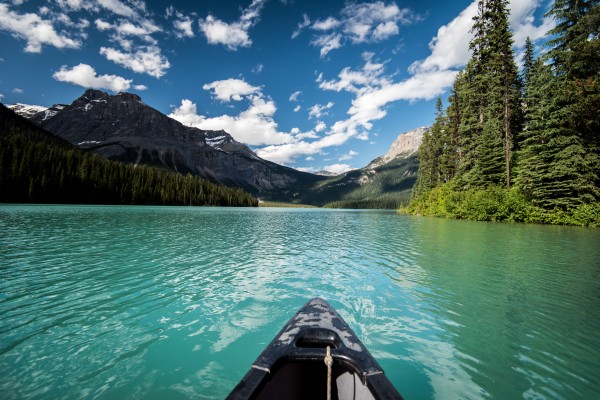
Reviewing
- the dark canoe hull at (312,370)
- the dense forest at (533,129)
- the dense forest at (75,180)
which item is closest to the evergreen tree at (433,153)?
the dense forest at (533,129)

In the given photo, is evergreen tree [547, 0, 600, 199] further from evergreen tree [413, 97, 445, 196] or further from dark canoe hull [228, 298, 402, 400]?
dark canoe hull [228, 298, 402, 400]

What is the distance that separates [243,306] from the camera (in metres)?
7.82

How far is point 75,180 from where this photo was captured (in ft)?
303

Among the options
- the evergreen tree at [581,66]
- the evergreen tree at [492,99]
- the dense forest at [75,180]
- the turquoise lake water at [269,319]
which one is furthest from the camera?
the dense forest at [75,180]

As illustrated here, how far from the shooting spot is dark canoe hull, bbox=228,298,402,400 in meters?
2.82

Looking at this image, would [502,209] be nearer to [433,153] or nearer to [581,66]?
[581,66]

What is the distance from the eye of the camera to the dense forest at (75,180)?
260 feet

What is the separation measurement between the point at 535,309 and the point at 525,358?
10.5ft

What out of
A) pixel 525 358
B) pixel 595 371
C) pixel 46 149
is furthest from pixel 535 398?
pixel 46 149

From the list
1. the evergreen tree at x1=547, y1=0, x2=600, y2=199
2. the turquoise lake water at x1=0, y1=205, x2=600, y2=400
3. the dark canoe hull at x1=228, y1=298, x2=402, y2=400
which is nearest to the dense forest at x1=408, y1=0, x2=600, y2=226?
the evergreen tree at x1=547, y1=0, x2=600, y2=199

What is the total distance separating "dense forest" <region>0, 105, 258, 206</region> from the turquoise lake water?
94.1 m

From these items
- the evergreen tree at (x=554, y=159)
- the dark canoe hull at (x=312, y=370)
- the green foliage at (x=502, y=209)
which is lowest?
the dark canoe hull at (x=312, y=370)

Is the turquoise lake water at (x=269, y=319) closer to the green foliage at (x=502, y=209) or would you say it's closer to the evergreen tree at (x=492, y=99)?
the green foliage at (x=502, y=209)

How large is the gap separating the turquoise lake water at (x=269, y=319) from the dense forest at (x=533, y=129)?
20.0 meters
